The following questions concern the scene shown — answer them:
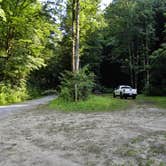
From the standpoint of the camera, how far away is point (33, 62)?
31938 mm

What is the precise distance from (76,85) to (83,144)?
605 inches

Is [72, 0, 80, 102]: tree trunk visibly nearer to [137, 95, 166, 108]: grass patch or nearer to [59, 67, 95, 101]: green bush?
[59, 67, 95, 101]: green bush

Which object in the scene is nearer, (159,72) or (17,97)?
(17,97)

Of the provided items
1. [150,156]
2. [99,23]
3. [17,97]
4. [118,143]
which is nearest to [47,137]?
[118,143]

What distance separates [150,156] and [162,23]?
4285 centimetres

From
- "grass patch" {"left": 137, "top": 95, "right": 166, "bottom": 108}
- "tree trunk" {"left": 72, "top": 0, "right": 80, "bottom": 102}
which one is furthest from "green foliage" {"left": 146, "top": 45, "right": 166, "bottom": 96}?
"tree trunk" {"left": 72, "top": 0, "right": 80, "bottom": 102}

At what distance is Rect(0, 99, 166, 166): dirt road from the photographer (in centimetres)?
707

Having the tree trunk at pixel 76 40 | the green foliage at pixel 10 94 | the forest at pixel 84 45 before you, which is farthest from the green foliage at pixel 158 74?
the green foliage at pixel 10 94

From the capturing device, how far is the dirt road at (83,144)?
7.07 metres

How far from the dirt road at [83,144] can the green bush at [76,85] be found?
36.7ft

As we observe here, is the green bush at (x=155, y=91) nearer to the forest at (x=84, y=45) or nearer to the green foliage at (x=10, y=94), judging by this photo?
the forest at (x=84, y=45)

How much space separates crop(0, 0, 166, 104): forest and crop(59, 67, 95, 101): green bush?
81mm

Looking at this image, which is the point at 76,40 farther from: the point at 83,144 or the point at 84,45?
the point at 84,45

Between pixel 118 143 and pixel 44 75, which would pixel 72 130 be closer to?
pixel 118 143
